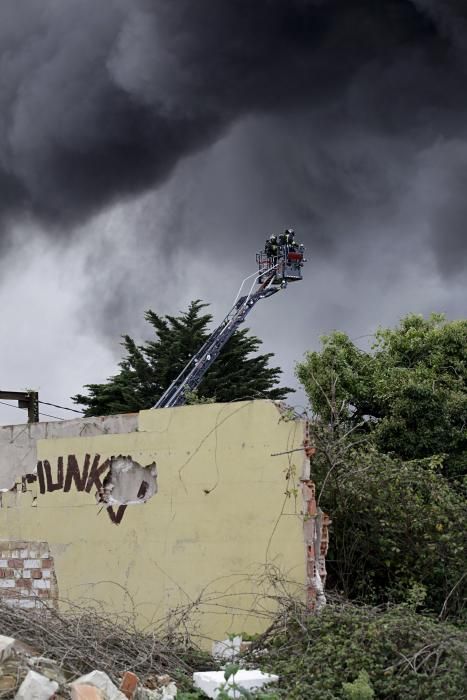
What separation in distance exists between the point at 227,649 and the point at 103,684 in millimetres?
1789

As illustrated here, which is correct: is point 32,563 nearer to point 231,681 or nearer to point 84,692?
point 231,681

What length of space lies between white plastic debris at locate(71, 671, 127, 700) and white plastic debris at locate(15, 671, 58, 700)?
0.53 feet

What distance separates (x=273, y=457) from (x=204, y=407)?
2.70 ft

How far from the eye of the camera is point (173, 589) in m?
7.62

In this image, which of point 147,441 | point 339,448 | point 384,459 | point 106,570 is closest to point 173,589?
point 106,570

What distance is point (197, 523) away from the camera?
755 centimetres

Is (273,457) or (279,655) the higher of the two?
(273,457)

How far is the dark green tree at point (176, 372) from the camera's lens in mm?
31156

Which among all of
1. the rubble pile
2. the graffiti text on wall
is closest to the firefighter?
the graffiti text on wall

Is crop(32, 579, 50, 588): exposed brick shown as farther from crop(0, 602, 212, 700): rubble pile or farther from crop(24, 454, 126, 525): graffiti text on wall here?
crop(0, 602, 212, 700): rubble pile

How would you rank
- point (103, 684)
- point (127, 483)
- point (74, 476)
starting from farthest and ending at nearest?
point (74, 476) → point (127, 483) → point (103, 684)

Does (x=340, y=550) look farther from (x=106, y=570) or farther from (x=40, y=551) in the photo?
(x=40, y=551)

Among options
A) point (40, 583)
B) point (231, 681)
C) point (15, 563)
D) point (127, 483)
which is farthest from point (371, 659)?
point (15, 563)

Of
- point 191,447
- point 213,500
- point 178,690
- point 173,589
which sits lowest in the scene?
point 178,690
